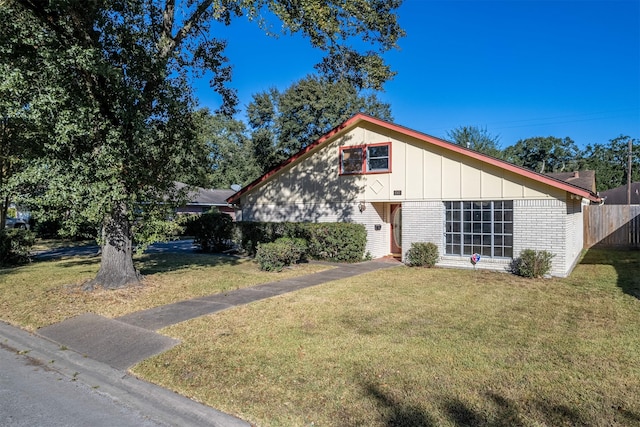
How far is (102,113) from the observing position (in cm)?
864

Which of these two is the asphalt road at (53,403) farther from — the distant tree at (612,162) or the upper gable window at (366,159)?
the distant tree at (612,162)

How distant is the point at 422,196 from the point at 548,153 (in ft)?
173

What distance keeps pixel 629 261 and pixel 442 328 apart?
11906mm

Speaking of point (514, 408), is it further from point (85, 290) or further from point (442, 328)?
point (85, 290)

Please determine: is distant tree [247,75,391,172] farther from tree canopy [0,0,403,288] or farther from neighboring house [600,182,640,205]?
tree canopy [0,0,403,288]

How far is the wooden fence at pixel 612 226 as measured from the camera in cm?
1873

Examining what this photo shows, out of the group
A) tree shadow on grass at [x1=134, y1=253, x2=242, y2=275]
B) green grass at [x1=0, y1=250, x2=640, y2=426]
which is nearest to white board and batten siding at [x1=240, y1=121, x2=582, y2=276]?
green grass at [x1=0, y1=250, x2=640, y2=426]

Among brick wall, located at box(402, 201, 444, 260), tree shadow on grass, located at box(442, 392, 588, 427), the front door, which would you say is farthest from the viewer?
the front door

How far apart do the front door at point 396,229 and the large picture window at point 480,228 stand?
2364 mm

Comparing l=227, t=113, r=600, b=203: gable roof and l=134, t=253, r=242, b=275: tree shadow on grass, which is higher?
l=227, t=113, r=600, b=203: gable roof

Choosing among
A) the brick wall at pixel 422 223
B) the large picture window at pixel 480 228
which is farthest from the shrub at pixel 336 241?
the large picture window at pixel 480 228

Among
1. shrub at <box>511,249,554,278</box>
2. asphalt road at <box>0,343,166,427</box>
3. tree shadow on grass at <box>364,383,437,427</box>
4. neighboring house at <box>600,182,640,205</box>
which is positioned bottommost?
asphalt road at <box>0,343,166,427</box>

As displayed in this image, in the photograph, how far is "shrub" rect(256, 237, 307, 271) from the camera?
12102 millimetres

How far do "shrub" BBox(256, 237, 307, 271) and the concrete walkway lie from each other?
2692 millimetres
